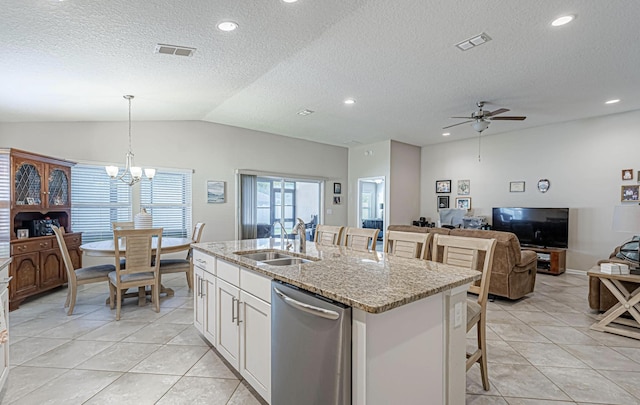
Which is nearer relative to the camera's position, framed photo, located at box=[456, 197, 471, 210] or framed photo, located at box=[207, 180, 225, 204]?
framed photo, located at box=[207, 180, 225, 204]

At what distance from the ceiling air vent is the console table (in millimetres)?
4688

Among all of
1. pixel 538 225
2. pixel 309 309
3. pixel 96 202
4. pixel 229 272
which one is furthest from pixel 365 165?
pixel 309 309

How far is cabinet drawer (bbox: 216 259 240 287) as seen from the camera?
216 centimetres

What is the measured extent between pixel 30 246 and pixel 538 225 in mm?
8238

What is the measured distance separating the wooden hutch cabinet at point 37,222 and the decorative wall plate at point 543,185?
8310 mm

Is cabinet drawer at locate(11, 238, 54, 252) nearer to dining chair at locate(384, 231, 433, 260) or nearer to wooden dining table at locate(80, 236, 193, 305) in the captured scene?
wooden dining table at locate(80, 236, 193, 305)

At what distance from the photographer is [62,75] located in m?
3.18

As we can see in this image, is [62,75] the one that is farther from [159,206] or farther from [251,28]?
[159,206]

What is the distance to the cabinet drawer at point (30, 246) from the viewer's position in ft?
12.0

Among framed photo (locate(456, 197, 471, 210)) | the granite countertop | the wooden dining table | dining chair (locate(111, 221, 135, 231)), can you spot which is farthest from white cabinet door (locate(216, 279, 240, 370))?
framed photo (locate(456, 197, 471, 210))

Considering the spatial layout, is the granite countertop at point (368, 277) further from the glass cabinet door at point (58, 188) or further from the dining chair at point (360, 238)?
the glass cabinet door at point (58, 188)

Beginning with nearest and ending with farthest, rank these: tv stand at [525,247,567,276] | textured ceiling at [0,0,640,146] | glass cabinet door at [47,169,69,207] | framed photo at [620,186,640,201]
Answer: textured ceiling at [0,0,640,146] → glass cabinet door at [47,169,69,207] → framed photo at [620,186,640,201] → tv stand at [525,247,567,276]

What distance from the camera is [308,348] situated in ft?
4.70

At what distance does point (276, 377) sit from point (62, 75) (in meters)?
3.69
